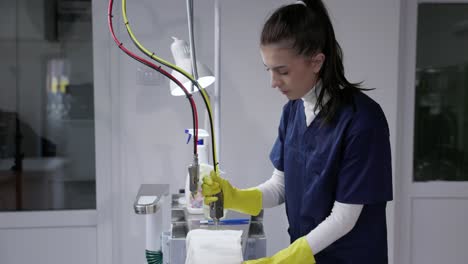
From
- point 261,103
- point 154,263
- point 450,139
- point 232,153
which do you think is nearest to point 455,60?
point 450,139

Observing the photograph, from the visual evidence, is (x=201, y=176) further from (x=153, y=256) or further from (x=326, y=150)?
(x=326, y=150)

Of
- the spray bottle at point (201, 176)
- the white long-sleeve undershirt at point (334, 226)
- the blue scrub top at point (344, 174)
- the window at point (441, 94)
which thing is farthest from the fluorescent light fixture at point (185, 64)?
the window at point (441, 94)

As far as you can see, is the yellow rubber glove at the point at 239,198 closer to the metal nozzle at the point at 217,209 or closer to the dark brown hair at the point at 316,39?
the metal nozzle at the point at 217,209

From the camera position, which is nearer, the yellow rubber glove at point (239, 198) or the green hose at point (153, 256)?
the yellow rubber glove at point (239, 198)

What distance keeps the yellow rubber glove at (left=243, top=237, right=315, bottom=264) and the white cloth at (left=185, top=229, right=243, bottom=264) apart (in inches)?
1.8

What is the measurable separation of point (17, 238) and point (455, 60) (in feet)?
7.27

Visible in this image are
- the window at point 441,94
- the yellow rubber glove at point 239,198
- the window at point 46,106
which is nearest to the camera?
the yellow rubber glove at point 239,198

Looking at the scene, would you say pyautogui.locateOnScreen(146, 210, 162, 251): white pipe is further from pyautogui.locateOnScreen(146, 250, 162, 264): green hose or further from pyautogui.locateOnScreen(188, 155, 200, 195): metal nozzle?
pyautogui.locateOnScreen(188, 155, 200, 195): metal nozzle

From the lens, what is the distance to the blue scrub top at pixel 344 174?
43.4 inches

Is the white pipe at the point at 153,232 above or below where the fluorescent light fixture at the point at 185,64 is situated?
below

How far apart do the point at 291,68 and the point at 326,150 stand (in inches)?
8.9

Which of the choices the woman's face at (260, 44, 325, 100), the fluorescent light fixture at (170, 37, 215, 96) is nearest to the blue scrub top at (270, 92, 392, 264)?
the woman's face at (260, 44, 325, 100)

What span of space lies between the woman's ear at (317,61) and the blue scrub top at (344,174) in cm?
11

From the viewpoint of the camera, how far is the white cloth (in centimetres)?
105
